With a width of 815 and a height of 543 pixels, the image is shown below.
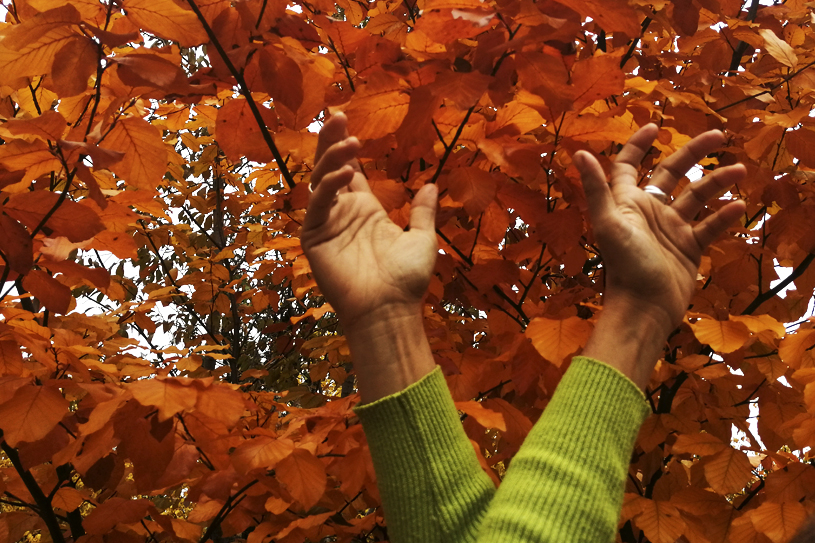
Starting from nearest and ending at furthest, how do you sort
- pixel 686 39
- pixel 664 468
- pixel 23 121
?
1. pixel 23 121
2. pixel 686 39
3. pixel 664 468

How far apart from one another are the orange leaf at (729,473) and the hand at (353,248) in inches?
41.8

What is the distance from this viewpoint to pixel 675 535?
1560 millimetres

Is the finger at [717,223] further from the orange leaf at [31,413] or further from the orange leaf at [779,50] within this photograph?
the orange leaf at [31,413]

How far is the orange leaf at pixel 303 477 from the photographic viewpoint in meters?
1.36

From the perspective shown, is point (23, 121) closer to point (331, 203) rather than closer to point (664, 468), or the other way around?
point (331, 203)

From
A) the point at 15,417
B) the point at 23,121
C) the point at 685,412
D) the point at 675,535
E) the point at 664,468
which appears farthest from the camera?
the point at 664,468

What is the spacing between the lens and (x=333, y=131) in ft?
3.51

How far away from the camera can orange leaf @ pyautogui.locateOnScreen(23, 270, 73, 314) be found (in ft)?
4.89

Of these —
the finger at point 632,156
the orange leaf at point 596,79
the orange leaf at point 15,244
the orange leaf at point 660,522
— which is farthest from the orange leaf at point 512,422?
the orange leaf at point 15,244

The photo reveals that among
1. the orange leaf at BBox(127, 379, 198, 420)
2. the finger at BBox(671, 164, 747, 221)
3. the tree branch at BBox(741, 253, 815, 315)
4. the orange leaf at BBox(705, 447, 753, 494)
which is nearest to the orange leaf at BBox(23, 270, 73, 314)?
the orange leaf at BBox(127, 379, 198, 420)

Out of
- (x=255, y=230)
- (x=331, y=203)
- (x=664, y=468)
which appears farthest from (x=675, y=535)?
(x=255, y=230)

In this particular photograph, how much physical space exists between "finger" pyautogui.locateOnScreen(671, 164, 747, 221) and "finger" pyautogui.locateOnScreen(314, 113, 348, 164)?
59 cm

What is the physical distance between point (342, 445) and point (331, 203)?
0.84 meters

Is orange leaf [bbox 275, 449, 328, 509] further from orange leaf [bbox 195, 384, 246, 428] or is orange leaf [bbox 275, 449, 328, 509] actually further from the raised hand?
the raised hand
